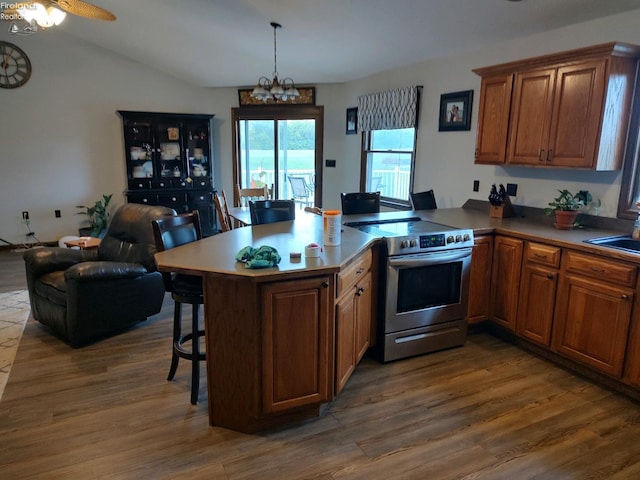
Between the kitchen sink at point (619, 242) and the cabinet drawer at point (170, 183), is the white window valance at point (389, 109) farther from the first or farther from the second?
the cabinet drawer at point (170, 183)

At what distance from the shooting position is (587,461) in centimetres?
204

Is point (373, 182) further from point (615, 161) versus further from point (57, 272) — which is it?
point (57, 272)

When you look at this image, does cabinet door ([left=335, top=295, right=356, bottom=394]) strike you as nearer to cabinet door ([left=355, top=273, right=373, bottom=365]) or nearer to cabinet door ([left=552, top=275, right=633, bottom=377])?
cabinet door ([left=355, top=273, right=373, bottom=365])

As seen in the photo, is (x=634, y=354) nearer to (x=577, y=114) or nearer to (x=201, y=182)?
(x=577, y=114)

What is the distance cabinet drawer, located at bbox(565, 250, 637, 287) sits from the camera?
245 cm

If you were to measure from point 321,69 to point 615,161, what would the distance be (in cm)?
388

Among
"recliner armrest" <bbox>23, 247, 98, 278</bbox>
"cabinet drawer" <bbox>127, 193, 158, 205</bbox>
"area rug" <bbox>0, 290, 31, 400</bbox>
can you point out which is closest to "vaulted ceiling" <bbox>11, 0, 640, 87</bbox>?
"cabinet drawer" <bbox>127, 193, 158, 205</bbox>

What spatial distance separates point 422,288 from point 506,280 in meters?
0.74

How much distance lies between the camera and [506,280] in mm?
3236

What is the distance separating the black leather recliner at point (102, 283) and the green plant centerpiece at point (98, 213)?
2.85 metres

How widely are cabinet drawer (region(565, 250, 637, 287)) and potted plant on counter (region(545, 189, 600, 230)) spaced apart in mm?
477

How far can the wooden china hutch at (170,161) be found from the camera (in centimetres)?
636

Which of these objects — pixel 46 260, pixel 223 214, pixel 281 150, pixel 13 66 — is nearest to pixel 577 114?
pixel 223 214

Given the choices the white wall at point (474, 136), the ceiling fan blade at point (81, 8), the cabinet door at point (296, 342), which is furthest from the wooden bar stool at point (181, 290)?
the white wall at point (474, 136)
